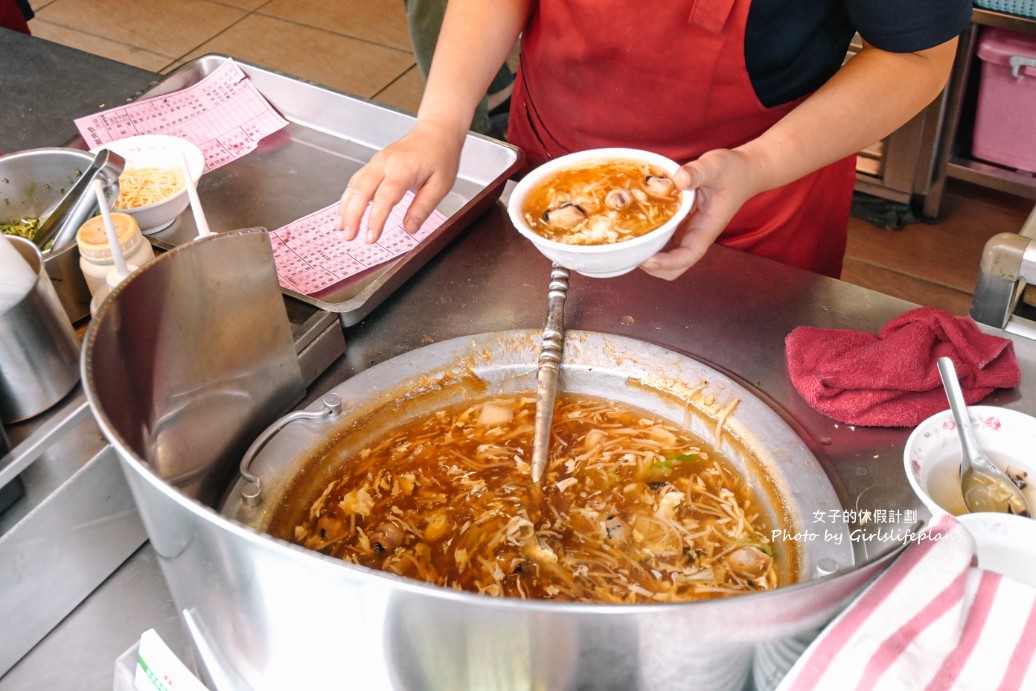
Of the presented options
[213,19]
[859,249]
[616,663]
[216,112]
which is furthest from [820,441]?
[213,19]

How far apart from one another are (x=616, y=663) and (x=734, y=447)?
53 centimetres

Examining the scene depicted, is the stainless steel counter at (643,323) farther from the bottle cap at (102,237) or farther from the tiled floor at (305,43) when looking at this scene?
the tiled floor at (305,43)

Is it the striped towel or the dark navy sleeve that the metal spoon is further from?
the dark navy sleeve

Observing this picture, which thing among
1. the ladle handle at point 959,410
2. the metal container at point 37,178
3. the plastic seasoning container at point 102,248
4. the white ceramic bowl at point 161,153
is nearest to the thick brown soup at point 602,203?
the ladle handle at point 959,410

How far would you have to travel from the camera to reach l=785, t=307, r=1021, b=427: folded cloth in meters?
1.28

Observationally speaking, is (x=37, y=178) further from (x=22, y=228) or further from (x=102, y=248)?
(x=102, y=248)

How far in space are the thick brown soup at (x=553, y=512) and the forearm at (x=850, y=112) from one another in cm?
42

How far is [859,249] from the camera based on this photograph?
3.32m

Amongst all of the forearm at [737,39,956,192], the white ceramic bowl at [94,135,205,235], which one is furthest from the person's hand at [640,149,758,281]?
the white ceramic bowl at [94,135,205,235]

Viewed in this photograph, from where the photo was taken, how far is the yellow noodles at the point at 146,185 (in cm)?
166

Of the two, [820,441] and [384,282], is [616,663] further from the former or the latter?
[384,282]

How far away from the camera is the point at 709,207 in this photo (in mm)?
1304

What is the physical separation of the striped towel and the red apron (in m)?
0.88

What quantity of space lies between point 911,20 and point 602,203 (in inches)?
22.5
